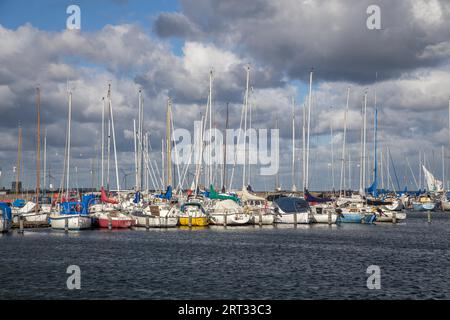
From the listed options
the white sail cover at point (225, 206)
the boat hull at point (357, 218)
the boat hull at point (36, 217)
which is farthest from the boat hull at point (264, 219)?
the boat hull at point (36, 217)

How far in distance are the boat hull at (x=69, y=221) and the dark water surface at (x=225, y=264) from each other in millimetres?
1416

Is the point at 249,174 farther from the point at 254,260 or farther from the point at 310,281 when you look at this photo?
the point at 310,281

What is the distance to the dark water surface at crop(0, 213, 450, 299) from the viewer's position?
113 feet

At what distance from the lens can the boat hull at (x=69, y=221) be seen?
75375 mm

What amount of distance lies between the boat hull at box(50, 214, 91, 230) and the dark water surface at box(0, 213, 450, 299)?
1416 millimetres

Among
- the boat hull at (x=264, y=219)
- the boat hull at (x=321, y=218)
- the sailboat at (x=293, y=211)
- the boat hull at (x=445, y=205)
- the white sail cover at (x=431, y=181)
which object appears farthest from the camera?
the white sail cover at (x=431, y=181)

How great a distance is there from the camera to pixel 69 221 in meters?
75.4

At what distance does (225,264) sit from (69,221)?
3606 cm

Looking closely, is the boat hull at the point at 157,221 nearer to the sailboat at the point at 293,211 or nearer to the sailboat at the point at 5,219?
the sailboat at the point at 293,211

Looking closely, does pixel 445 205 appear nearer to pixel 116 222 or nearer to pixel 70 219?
pixel 116 222

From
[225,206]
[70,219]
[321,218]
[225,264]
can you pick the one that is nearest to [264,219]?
[225,206]

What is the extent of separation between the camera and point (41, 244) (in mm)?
60406

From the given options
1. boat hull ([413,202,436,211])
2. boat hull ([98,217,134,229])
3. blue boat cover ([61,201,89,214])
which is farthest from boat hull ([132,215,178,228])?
boat hull ([413,202,436,211])

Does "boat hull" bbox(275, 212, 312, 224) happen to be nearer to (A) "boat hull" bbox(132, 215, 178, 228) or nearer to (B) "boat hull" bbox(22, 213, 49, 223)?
(A) "boat hull" bbox(132, 215, 178, 228)
